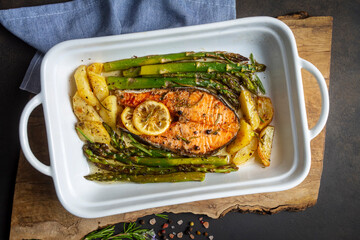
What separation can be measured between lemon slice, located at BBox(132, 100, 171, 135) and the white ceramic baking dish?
2.07 feet

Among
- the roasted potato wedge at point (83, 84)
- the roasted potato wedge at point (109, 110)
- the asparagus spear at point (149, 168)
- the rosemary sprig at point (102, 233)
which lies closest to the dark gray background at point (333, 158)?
the rosemary sprig at point (102, 233)

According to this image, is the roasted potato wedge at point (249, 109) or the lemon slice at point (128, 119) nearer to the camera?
the lemon slice at point (128, 119)

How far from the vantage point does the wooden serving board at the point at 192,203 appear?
131 inches

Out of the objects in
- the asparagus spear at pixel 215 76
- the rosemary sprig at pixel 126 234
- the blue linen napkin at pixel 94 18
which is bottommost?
the rosemary sprig at pixel 126 234

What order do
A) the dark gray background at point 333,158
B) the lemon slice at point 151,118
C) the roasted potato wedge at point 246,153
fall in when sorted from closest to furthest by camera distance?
the lemon slice at point 151,118
the roasted potato wedge at point 246,153
the dark gray background at point 333,158

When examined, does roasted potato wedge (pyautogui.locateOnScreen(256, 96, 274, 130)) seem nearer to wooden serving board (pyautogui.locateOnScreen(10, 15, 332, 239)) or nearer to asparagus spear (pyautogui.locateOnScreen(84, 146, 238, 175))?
wooden serving board (pyautogui.locateOnScreen(10, 15, 332, 239))

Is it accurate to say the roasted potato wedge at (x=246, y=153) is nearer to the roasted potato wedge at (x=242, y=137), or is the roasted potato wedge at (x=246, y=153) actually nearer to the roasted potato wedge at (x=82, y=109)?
the roasted potato wedge at (x=242, y=137)

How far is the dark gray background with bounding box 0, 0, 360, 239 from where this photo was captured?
3.62m

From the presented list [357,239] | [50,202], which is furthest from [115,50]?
[357,239]

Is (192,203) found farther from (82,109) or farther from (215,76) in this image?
(82,109)

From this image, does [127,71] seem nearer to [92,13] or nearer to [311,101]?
[92,13]

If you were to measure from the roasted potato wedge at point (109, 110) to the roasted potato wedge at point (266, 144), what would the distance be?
166 cm

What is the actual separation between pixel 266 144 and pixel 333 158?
106 centimetres

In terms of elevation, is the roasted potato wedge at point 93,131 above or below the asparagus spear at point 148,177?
above
